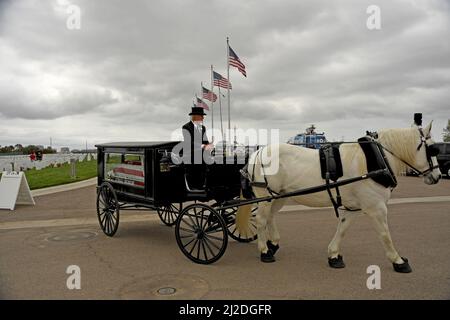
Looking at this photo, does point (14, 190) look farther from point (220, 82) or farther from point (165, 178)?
point (220, 82)

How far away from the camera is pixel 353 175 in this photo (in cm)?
506

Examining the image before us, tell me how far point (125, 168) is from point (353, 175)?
4.67 meters

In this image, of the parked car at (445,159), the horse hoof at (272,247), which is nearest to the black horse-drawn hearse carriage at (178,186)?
the horse hoof at (272,247)

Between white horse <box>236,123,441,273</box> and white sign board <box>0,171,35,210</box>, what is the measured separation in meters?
9.15

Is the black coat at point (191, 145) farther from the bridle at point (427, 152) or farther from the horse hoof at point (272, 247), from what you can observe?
the bridle at point (427, 152)

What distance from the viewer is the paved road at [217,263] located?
14.4ft

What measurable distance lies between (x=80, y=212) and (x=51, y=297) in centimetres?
639

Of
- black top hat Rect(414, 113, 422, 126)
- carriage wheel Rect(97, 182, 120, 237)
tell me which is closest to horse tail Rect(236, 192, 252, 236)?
carriage wheel Rect(97, 182, 120, 237)

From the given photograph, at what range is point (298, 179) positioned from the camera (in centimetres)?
540

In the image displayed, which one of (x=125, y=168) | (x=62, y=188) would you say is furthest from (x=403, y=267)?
(x=62, y=188)

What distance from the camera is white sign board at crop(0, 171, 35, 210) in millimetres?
11016
